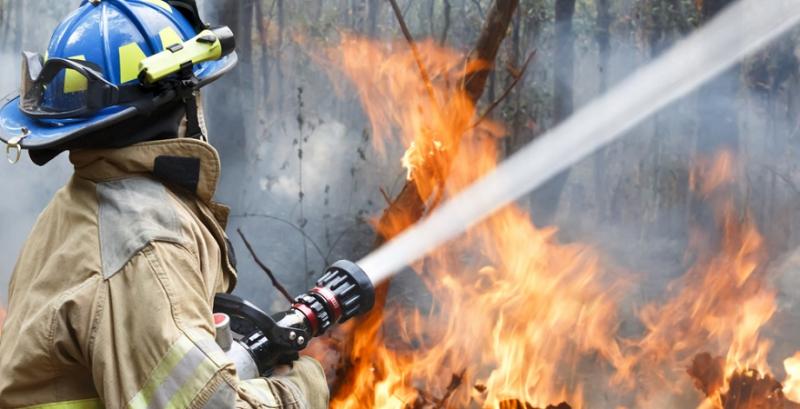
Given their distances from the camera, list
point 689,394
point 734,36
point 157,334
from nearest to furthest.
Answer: point 157,334 < point 689,394 < point 734,36

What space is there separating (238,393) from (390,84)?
4888mm

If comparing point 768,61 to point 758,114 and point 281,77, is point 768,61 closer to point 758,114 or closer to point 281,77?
point 758,114

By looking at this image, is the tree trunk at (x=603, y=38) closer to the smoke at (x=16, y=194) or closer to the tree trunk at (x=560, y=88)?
the tree trunk at (x=560, y=88)

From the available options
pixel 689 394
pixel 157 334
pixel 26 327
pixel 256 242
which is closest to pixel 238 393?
pixel 157 334

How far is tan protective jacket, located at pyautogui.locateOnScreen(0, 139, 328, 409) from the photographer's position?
210 centimetres

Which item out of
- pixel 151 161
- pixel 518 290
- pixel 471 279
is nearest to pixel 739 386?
pixel 518 290

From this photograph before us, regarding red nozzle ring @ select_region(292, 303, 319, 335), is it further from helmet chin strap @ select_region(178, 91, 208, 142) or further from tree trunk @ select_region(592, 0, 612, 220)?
tree trunk @ select_region(592, 0, 612, 220)

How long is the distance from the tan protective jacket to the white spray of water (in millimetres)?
4518

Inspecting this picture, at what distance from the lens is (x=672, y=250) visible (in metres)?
7.12

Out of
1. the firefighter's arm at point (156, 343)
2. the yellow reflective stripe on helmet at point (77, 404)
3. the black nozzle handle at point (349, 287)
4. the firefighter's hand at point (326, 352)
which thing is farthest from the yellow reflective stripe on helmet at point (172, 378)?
the firefighter's hand at point (326, 352)

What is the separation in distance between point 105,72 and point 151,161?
265 millimetres

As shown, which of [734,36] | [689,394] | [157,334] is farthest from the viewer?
[734,36]

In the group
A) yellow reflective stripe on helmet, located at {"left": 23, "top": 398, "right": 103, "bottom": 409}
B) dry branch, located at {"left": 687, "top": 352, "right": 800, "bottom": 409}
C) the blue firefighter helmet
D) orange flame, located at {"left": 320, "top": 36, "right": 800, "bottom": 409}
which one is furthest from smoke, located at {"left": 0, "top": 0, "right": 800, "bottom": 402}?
yellow reflective stripe on helmet, located at {"left": 23, "top": 398, "right": 103, "bottom": 409}

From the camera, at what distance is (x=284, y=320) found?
2764mm
